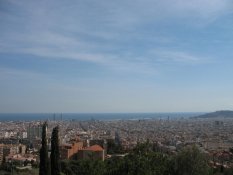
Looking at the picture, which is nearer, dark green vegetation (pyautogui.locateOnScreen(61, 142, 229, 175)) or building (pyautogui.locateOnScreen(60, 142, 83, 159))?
dark green vegetation (pyautogui.locateOnScreen(61, 142, 229, 175))

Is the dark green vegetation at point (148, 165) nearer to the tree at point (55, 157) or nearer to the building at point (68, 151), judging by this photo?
the tree at point (55, 157)

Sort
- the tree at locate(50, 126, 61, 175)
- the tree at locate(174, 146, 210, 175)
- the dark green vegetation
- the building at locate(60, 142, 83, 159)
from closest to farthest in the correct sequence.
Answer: the dark green vegetation < the tree at locate(50, 126, 61, 175) < the tree at locate(174, 146, 210, 175) < the building at locate(60, 142, 83, 159)

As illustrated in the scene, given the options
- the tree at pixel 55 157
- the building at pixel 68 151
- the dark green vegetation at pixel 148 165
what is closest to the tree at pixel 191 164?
the dark green vegetation at pixel 148 165

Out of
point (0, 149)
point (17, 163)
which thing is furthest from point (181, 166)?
point (0, 149)

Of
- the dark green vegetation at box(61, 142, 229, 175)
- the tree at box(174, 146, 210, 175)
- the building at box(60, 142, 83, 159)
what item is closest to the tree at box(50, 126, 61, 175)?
the dark green vegetation at box(61, 142, 229, 175)

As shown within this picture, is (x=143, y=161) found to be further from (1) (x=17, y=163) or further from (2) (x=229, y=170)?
(1) (x=17, y=163)

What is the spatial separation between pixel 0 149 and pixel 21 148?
3713mm

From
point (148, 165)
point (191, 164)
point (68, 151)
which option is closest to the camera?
point (148, 165)

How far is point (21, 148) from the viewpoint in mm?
68188

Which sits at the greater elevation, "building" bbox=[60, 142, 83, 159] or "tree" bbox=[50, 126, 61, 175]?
"tree" bbox=[50, 126, 61, 175]

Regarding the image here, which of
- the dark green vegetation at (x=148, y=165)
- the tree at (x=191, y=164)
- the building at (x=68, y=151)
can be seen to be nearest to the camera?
the dark green vegetation at (x=148, y=165)

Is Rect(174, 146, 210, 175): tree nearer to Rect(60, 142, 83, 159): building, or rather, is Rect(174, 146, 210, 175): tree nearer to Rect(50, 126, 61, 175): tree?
Rect(50, 126, 61, 175): tree

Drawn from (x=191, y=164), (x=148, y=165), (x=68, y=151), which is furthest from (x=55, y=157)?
(x=68, y=151)

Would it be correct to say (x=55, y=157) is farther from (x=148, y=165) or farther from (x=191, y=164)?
(x=191, y=164)
